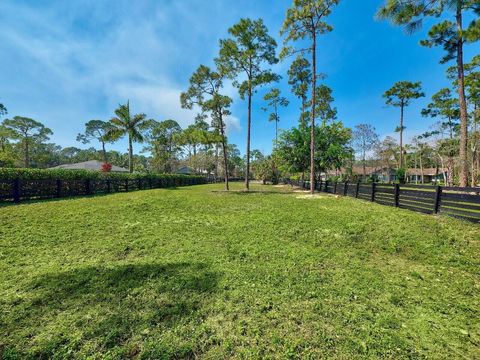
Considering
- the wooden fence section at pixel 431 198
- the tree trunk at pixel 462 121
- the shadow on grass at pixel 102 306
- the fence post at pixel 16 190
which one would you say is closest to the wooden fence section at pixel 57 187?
the fence post at pixel 16 190

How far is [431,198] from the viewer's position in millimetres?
6953

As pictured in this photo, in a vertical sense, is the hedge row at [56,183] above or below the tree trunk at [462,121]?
below

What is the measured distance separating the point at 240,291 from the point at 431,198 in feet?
25.1

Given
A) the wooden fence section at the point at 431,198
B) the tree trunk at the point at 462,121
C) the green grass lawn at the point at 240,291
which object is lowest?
the green grass lawn at the point at 240,291

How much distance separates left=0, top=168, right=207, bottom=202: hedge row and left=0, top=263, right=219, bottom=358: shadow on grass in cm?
940

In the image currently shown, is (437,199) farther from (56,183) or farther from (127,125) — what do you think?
(127,125)

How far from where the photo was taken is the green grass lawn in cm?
224

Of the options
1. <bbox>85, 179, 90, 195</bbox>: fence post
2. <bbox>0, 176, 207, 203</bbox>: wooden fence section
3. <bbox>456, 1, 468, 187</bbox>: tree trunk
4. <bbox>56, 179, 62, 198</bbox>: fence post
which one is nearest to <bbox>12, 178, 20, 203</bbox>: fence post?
<bbox>0, 176, 207, 203</bbox>: wooden fence section

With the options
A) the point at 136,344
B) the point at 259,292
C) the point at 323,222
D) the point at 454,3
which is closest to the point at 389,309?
the point at 259,292

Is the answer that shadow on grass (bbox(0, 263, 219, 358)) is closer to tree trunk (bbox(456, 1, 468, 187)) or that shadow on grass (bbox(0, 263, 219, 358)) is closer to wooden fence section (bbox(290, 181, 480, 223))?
wooden fence section (bbox(290, 181, 480, 223))

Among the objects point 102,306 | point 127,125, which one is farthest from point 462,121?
point 127,125

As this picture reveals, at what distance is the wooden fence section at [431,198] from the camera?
19.1ft

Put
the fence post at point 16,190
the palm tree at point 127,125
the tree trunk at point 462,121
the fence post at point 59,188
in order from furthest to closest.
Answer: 1. the palm tree at point 127,125
2. the fence post at point 59,188
3. the tree trunk at point 462,121
4. the fence post at point 16,190

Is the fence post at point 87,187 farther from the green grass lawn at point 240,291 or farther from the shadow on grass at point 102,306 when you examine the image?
the shadow on grass at point 102,306
